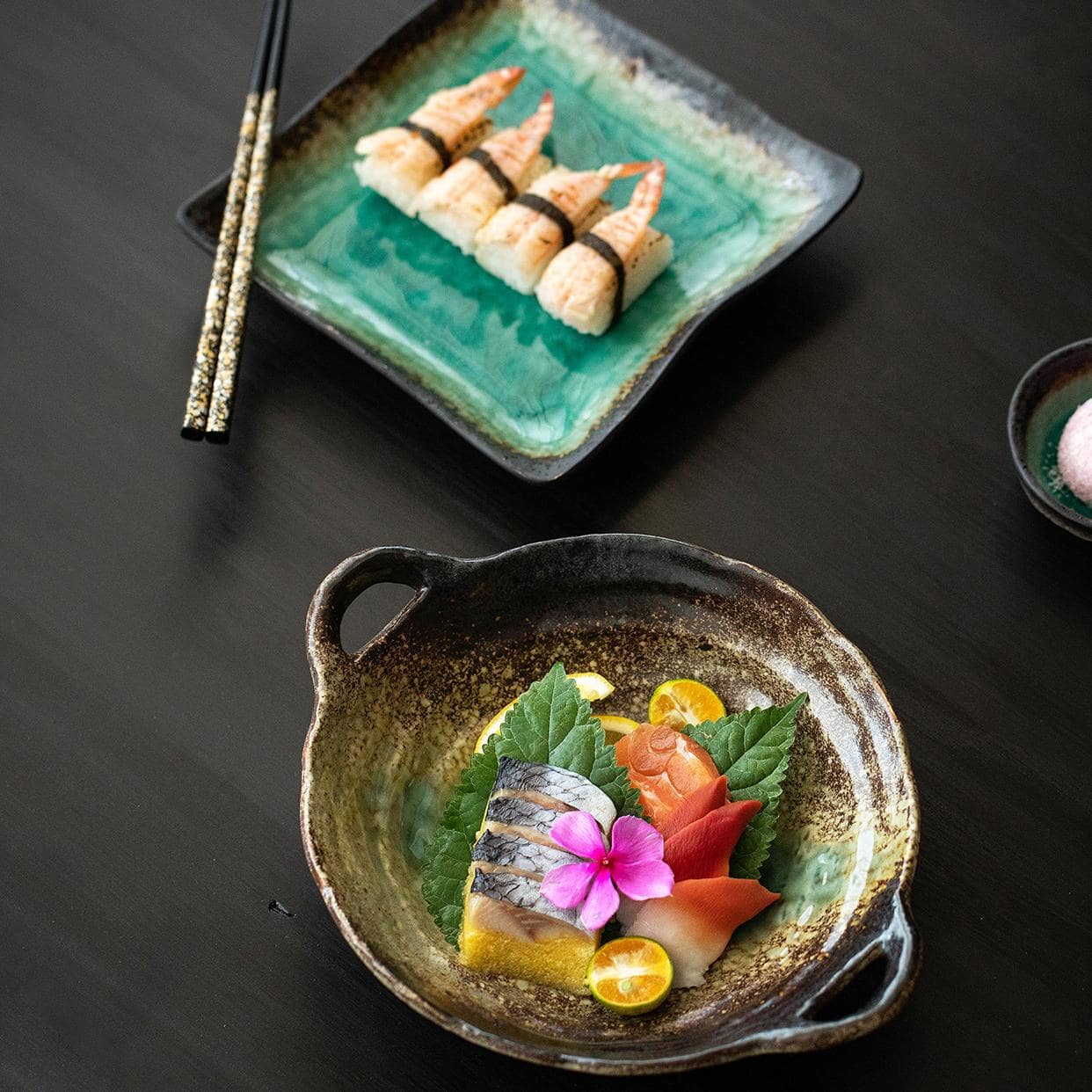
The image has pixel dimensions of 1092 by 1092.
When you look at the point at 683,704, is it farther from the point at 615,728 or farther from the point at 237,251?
the point at 237,251

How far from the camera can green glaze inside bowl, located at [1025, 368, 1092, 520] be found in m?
Result: 1.87

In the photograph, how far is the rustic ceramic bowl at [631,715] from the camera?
4.22 ft

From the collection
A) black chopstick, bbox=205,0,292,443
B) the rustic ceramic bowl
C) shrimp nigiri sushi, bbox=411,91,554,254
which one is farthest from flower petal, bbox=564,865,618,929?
shrimp nigiri sushi, bbox=411,91,554,254

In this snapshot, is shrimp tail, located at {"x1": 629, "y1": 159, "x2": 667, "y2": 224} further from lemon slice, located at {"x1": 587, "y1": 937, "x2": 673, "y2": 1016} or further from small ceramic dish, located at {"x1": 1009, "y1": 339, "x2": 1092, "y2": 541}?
lemon slice, located at {"x1": 587, "y1": 937, "x2": 673, "y2": 1016}

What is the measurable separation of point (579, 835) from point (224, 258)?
1.16 metres

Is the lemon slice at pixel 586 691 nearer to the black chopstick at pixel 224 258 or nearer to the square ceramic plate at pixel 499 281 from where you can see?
the square ceramic plate at pixel 499 281


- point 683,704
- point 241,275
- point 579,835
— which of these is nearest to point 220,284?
point 241,275

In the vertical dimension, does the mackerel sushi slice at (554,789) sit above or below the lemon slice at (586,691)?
above

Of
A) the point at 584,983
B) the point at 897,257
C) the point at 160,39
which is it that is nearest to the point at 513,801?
the point at 584,983

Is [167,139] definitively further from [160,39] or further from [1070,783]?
[1070,783]

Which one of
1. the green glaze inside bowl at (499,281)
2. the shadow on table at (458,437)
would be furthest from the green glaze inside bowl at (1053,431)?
the green glaze inside bowl at (499,281)

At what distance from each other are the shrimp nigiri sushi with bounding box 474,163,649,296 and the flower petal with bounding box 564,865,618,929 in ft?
3.69

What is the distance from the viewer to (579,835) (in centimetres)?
Answer: 136

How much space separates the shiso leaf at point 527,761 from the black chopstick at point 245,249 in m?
0.70
